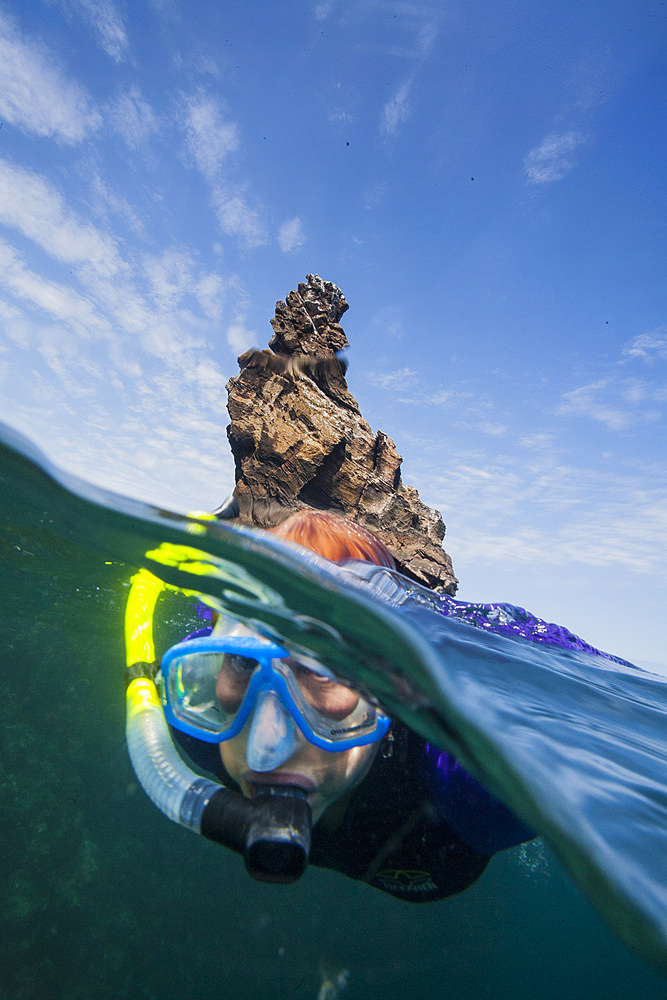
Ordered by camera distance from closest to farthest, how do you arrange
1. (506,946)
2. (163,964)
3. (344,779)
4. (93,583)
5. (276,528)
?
1. (344,779)
2. (276,528)
3. (163,964)
4. (93,583)
5. (506,946)

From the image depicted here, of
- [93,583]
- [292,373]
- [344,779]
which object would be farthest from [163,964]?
[292,373]

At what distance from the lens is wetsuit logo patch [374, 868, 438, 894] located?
11.6 feet

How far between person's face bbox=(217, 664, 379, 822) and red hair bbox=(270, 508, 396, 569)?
0.94 meters

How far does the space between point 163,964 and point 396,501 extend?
37.3ft

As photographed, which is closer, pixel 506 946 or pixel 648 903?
pixel 648 903

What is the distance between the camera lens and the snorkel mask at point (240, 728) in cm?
215

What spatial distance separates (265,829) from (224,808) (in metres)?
0.28

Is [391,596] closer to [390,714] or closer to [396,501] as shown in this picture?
[390,714]

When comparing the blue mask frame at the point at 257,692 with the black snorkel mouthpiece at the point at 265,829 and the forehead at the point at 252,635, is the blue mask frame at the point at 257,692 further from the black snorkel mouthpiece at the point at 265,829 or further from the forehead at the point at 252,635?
the black snorkel mouthpiece at the point at 265,829

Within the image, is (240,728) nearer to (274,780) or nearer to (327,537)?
(274,780)

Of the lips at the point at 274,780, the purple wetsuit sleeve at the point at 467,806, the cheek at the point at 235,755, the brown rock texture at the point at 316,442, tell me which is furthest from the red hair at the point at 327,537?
the brown rock texture at the point at 316,442

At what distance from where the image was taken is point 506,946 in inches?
650

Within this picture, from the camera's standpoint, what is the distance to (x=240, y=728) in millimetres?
2725

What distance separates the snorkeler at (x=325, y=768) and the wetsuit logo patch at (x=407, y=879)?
1cm
